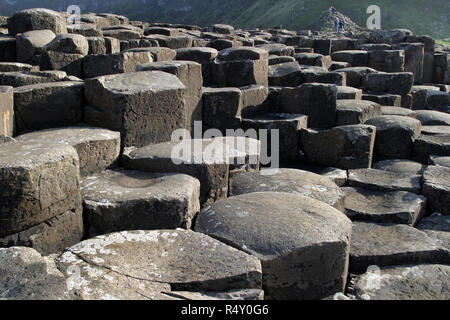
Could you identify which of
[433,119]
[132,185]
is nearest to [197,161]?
[132,185]

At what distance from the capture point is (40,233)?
113 inches

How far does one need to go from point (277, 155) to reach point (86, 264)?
11.2ft

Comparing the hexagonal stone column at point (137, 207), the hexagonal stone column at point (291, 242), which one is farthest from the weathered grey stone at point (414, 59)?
the hexagonal stone column at point (137, 207)

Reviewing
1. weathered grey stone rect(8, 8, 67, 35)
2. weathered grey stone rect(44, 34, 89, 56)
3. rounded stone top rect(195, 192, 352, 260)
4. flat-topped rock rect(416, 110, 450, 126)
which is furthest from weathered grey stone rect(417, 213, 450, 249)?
weathered grey stone rect(8, 8, 67, 35)

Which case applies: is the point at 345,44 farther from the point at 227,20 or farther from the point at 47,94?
the point at 227,20

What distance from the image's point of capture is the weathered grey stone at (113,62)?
567 cm

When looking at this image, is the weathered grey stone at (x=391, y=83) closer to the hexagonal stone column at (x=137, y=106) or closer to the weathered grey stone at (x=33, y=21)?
the hexagonal stone column at (x=137, y=106)

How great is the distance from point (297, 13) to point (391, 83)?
3472cm

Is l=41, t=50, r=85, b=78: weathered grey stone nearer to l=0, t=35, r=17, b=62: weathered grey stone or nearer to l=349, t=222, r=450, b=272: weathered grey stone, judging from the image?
l=0, t=35, r=17, b=62: weathered grey stone

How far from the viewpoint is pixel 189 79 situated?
5359mm

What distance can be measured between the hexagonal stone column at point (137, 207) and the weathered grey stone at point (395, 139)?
3.37 meters

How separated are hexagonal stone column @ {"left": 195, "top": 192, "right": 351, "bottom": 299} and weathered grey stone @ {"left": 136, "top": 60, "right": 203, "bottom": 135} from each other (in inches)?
83.8

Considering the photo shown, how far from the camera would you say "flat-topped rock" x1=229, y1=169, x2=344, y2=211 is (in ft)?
13.5

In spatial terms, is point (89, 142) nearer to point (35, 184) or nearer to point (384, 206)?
point (35, 184)
